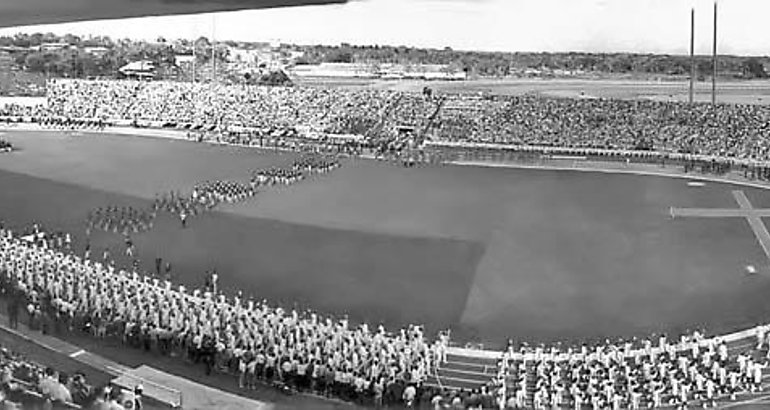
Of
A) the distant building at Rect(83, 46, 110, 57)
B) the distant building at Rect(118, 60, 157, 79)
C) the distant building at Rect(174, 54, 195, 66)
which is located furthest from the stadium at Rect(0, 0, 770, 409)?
the distant building at Rect(83, 46, 110, 57)

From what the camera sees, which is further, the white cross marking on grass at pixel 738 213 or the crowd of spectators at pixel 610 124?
the crowd of spectators at pixel 610 124

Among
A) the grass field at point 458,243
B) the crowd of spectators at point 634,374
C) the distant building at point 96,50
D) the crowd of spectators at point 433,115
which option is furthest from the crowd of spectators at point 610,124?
the distant building at point 96,50

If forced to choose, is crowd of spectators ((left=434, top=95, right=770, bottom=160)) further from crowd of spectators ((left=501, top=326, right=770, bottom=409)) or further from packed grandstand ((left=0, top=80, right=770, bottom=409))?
crowd of spectators ((left=501, top=326, right=770, bottom=409))

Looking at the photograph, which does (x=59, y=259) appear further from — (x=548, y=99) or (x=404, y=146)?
(x=548, y=99)

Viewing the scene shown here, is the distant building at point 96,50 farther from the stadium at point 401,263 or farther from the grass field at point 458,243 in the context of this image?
the grass field at point 458,243

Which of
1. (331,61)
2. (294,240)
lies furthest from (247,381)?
(331,61)

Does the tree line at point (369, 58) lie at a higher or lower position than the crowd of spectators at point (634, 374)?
higher
